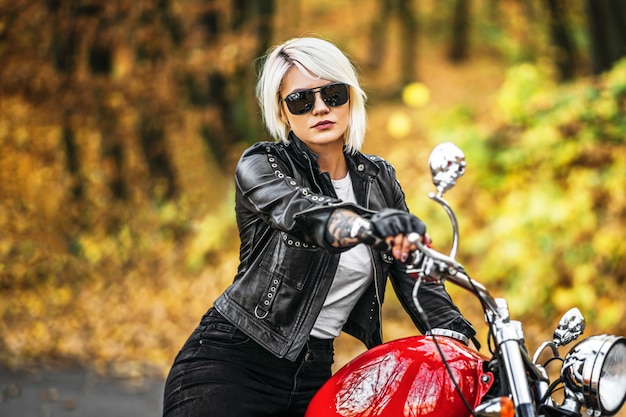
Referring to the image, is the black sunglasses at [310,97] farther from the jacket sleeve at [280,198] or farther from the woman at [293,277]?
the jacket sleeve at [280,198]

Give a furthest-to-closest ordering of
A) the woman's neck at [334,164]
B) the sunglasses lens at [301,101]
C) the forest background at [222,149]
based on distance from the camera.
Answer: the forest background at [222,149] → the woman's neck at [334,164] → the sunglasses lens at [301,101]

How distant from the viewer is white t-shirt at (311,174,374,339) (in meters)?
2.74

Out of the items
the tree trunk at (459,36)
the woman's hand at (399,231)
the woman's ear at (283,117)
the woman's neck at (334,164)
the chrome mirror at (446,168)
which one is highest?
the tree trunk at (459,36)

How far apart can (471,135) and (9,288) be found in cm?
595

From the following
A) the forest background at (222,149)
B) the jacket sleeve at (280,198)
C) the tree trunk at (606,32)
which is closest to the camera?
the jacket sleeve at (280,198)

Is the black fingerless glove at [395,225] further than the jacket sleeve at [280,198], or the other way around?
the jacket sleeve at [280,198]

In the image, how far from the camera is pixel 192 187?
12672mm

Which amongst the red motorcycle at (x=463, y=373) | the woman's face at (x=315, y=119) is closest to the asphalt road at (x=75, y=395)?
the woman's face at (x=315, y=119)

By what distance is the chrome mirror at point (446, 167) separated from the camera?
2.06 m

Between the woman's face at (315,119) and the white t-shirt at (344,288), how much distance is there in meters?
0.18

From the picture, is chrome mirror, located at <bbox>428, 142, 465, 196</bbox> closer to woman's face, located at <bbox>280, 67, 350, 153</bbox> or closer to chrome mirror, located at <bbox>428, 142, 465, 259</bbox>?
chrome mirror, located at <bbox>428, 142, 465, 259</bbox>

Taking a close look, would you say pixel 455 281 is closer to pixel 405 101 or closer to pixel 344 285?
pixel 344 285

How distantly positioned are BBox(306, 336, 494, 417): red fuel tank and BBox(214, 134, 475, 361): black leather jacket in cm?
23

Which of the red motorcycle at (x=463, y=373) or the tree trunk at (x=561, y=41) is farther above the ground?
the tree trunk at (x=561, y=41)
